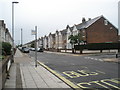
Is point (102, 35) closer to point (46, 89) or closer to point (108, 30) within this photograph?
point (108, 30)

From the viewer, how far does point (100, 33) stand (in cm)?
5175

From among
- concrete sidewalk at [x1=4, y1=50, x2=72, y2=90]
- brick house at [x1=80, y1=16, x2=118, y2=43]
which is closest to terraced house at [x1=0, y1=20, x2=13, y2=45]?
concrete sidewalk at [x1=4, y1=50, x2=72, y2=90]

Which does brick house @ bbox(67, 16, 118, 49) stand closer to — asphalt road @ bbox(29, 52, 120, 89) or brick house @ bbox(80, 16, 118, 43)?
brick house @ bbox(80, 16, 118, 43)

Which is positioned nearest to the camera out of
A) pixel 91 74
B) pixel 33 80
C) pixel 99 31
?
pixel 33 80

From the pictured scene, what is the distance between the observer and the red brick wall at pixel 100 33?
2000 inches

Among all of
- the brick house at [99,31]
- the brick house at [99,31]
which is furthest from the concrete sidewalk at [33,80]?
the brick house at [99,31]

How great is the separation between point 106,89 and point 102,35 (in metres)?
46.2

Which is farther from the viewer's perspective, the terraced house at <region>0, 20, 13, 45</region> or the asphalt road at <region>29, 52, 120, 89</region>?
the terraced house at <region>0, 20, 13, 45</region>

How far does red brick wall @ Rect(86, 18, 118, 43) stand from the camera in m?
50.8

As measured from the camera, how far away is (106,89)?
275 inches

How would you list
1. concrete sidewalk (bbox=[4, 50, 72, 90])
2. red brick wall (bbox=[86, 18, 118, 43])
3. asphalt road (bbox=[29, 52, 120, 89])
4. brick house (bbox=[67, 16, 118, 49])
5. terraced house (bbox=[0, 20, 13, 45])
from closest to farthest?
concrete sidewalk (bbox=[4, 50, 72, 90])
asphalt road (bbox=[29, 52, 120, 89])
terraced house (bbox=[0, 20, 13, 45])
brick house (bbox=[67, 16, 118, 49])
red brick wall (bbox=[86, 18, 118, 43])

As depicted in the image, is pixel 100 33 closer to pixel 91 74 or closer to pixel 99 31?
pixel 99 31

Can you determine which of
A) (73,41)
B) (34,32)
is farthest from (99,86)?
(73,41)

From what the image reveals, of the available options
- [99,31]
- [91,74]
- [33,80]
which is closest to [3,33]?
[91,74]
